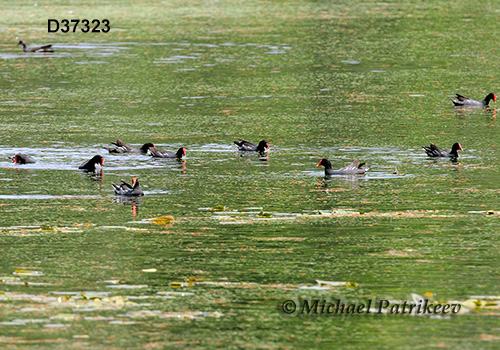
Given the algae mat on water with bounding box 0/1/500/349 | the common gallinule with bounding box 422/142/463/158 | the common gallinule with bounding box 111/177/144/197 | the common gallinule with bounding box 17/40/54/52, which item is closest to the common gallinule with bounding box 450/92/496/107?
the algae mat on water with bounding box 0/1/500/349

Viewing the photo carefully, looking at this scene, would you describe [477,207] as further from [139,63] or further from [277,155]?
[139,63]

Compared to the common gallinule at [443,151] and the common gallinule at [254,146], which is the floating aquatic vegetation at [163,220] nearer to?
the common gallinule at [254,146]

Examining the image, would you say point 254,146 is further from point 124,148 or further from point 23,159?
point 23,159

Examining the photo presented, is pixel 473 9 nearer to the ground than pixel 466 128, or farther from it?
farther from it

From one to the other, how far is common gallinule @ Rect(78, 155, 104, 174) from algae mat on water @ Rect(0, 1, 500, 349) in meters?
0.44

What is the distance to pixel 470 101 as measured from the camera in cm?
3222

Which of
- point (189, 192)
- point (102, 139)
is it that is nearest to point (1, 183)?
point (189, 192)

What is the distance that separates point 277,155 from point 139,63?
19.0 m

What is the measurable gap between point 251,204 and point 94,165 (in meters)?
5.17

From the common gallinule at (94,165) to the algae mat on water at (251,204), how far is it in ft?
1.44

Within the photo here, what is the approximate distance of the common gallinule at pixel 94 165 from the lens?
75.3 feet

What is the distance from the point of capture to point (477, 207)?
18.7 metres

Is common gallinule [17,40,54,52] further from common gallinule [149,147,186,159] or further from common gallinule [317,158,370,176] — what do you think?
common gallinule [317,158,370,176]

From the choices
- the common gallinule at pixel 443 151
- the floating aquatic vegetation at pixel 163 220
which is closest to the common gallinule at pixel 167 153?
the common gallinule at pixel 443 151
